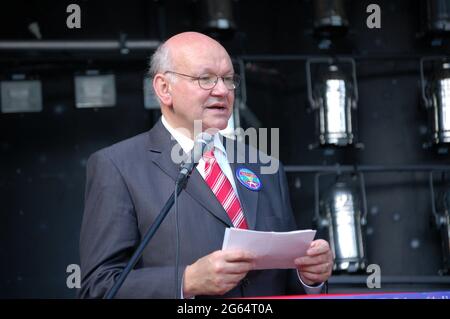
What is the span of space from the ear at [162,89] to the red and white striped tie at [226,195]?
0.81 ft

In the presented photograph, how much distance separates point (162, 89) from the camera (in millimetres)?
2654

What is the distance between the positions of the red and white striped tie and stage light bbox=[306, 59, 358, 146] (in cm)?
199

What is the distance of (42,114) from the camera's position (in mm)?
4750

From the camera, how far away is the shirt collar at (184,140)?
8.45 feet

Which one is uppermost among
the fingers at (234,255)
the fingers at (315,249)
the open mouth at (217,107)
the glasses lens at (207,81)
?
the glasses lens at (207,81)

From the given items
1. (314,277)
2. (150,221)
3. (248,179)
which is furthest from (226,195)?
(314,277)

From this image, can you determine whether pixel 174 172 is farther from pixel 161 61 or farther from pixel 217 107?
pixel 161 61

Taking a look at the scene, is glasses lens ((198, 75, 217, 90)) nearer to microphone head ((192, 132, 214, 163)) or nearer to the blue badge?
the blue badge

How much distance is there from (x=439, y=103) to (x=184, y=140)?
2247 millimetres

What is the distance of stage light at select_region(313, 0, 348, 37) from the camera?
4500mm

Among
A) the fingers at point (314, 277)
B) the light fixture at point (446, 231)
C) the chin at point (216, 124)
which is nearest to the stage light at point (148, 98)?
the light fixture at point (446, 231)

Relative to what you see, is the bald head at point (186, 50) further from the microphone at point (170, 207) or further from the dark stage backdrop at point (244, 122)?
the dark stage backdrop at point (244, 122)
